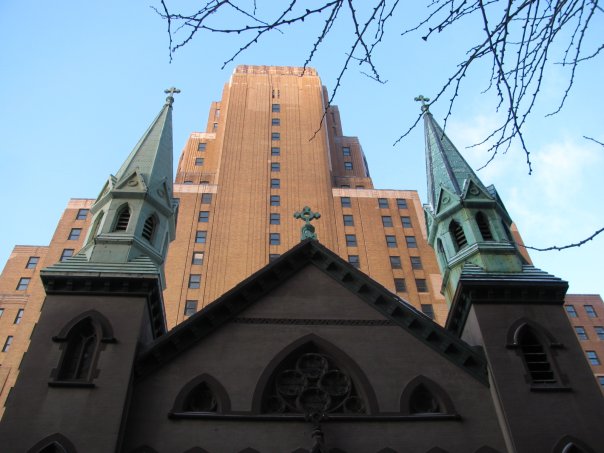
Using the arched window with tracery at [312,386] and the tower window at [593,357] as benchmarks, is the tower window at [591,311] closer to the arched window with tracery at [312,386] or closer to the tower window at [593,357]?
the tower window at [593,357]

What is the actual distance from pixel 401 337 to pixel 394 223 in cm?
5499

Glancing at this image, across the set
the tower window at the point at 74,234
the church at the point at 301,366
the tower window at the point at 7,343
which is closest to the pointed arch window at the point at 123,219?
the church at the point at 301,366

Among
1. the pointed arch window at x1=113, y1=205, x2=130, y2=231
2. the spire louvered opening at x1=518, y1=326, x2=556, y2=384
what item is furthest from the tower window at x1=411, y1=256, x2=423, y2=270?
the spire louvered opening at x1=518, y1=326, x2=556, y2=384

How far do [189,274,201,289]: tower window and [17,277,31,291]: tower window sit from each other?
18.2 m

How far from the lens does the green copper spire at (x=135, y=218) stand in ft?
65.8

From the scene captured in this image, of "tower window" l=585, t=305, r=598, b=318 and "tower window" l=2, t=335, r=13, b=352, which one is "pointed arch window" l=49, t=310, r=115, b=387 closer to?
"tower window" l=2, t=335, r=13, b=352

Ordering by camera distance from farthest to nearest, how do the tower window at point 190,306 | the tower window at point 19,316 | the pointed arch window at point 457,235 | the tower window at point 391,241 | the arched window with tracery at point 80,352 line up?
1. the tower window at point 391,241
2. the tower window at point 19,316
3. the tower window at point 190,306
4. the pointed arch window at point 457,235
5. the arched window with tracery at point 80,352

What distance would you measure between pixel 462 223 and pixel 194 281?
43386mm

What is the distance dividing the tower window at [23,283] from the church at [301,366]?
5154 centimetres

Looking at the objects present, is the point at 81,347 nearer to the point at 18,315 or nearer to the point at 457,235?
the point at 457,235

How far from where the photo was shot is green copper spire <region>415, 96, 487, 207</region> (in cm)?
2491

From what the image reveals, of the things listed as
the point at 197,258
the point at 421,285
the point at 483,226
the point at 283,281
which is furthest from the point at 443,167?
the point at 197,258

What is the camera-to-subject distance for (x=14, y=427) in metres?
15.4

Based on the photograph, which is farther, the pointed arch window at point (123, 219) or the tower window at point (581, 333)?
the tower window at point (581, 333)
